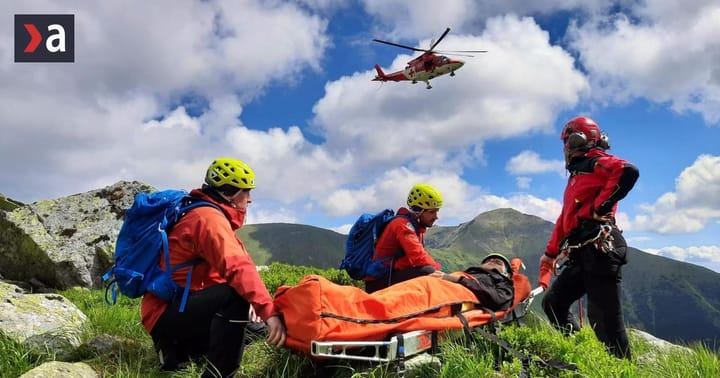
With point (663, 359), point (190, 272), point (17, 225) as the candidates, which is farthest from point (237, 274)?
point (17, 225)

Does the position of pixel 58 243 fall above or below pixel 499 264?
above

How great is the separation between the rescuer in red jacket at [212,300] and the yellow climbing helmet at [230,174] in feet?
0.75

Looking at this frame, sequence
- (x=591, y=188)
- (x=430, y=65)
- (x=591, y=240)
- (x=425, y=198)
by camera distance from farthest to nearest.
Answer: (x=430, y=65)
(x=425, y=198)
(x=591, y=188)
(x=591, y=240)

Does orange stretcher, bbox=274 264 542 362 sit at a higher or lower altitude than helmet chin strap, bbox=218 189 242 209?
lower

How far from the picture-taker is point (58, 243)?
14.6m

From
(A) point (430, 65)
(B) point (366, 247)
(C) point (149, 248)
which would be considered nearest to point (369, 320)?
(C) point (149, 248)

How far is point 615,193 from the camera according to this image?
18.6 feet

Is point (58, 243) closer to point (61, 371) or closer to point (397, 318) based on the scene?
point (61, 371)

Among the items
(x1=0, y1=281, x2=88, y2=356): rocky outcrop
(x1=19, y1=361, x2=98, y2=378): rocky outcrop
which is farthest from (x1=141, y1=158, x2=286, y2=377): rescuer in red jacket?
(x1=0, y1=281, x2=88, y2=356): rocky outcrop

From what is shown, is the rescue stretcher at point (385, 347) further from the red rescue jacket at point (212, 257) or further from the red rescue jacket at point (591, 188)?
the red rescue jacket at point (591, 188)

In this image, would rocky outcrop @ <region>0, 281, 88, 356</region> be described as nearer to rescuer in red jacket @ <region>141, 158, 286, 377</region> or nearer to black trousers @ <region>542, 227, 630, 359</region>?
rescuer in red jacket @ <region>141, 158, 286, 377</region>

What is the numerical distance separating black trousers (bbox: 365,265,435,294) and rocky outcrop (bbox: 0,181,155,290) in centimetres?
943

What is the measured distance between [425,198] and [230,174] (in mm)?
4844

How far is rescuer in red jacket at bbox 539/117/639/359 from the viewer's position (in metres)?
5.64
